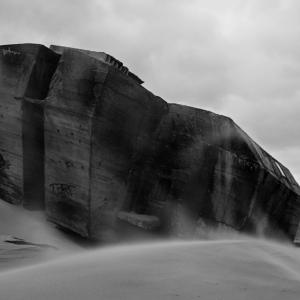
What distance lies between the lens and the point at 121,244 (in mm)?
5438

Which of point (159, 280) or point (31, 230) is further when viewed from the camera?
point (31, 230)

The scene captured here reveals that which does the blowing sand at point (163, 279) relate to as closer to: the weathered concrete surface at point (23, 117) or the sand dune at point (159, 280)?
the sand dune at point (159, 280)

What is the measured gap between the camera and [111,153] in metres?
5.28

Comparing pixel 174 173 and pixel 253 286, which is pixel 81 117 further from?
pixel 253 286

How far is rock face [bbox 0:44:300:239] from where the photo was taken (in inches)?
205

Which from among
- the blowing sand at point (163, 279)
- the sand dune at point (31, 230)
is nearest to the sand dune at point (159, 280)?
the blowing sand at point (163, 279)

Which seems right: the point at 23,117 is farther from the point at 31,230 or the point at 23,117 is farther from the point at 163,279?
the point at 163,279

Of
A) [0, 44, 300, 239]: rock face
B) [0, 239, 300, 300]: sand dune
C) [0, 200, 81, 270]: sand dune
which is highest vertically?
[0, 44, 300, 239]: rock face

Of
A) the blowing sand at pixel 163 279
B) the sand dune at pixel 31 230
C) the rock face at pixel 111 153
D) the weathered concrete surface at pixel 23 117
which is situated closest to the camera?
the blowing sand at pixel 163 279

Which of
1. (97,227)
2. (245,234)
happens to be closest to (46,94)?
(97,227)

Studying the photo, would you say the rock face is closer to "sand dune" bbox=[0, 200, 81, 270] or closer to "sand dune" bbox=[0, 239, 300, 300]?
"sand dune" bbox=[0, 200, 81, 270]

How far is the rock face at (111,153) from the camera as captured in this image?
5207mm

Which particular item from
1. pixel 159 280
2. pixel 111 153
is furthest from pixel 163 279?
pixel 111 153

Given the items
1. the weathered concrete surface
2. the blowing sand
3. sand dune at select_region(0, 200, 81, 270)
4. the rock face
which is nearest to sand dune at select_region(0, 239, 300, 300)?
the blowing sand
